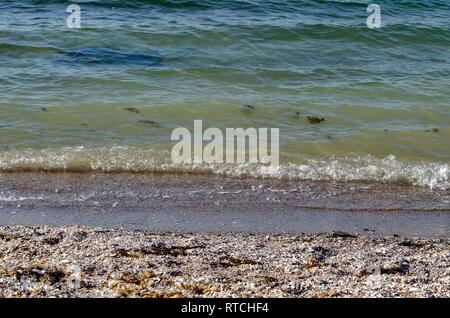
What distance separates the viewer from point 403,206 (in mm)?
7090

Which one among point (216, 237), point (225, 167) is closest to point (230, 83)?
point (225, 167)

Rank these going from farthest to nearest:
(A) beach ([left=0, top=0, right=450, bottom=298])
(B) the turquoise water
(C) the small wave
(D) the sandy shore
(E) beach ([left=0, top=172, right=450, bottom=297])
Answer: (B) the turquoise water < (C) the small wave < (A) beach ([left=0, top=0, right=450, bottom=298]) < (E) beach ([left=0, top=172, right=450, bottom=297]) < (D) the sandy shore

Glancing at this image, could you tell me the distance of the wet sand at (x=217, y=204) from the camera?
6371 millimetres

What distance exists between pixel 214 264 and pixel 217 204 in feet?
6.30

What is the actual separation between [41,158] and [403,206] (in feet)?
15.6

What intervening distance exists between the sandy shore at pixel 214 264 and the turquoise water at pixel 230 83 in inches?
89.9

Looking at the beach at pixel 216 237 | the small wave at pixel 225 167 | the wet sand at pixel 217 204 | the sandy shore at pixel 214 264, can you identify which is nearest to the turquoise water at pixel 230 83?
the small wave at pixel 225 167

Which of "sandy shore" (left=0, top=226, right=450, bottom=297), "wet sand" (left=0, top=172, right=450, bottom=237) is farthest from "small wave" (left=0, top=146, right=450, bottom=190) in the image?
"sandy shore" (left=0, top=226, right=450, bottom=297)

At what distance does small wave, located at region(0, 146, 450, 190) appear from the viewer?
26.0 ft

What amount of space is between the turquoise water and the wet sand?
39 cm

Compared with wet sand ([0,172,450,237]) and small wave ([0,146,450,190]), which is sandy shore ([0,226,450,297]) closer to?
wet sand ([0,172,450,237])

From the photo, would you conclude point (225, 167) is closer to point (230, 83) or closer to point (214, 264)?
point (214, 264)

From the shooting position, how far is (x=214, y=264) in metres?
5.03
